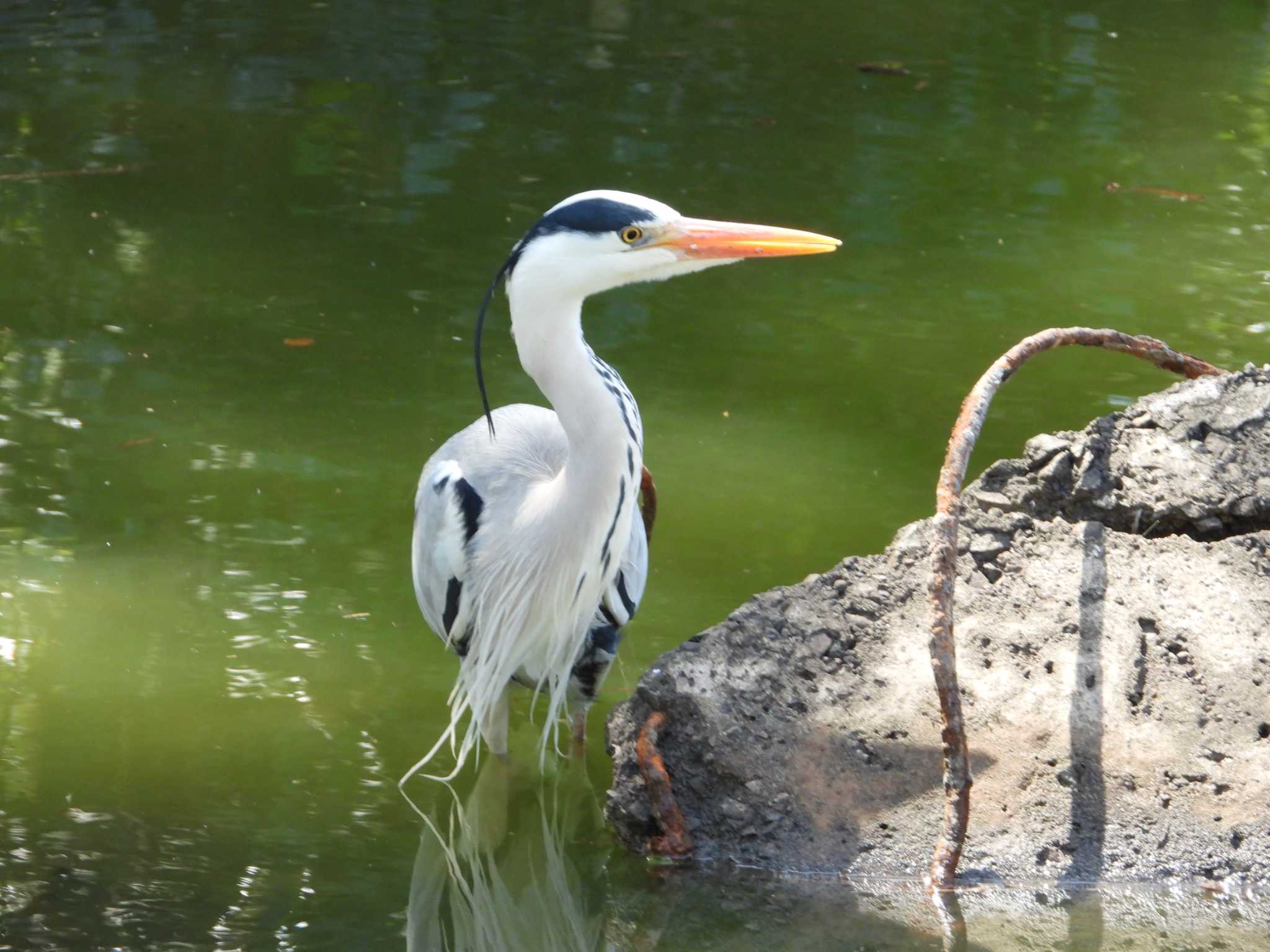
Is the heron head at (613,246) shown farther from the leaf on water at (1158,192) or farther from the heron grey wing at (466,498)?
the leaf on water at (1158,192)

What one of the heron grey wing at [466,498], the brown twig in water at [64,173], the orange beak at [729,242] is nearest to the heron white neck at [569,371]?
the orange beak at [729,242]

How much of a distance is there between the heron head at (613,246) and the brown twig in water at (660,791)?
640mm

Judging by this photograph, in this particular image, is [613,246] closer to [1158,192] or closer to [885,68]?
[1158,192]

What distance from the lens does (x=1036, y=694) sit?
268 cm

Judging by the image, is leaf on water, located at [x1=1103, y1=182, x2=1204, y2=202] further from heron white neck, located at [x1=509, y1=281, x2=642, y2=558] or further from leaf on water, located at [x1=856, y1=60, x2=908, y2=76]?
heron white neck, located at [x1=509, y1=281, x2=642, y2=558]

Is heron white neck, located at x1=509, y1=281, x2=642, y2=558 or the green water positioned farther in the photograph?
the green water

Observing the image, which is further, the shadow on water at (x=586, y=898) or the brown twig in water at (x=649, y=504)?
the brown twig in water at (x=649, y=504)

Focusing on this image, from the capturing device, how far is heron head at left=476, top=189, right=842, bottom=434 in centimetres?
269

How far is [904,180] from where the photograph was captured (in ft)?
21.2

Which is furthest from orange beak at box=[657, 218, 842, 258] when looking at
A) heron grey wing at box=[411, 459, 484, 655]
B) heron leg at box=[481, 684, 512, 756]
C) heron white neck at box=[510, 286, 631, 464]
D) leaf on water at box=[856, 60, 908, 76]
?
leaf on water at box=[856, 60, 908, 76]

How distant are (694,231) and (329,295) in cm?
286

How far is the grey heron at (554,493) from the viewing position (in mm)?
2723

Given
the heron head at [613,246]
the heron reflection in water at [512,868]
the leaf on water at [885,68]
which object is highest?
the heron head at [613,246]

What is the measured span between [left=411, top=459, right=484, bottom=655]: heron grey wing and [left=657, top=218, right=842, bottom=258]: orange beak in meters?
0.71
